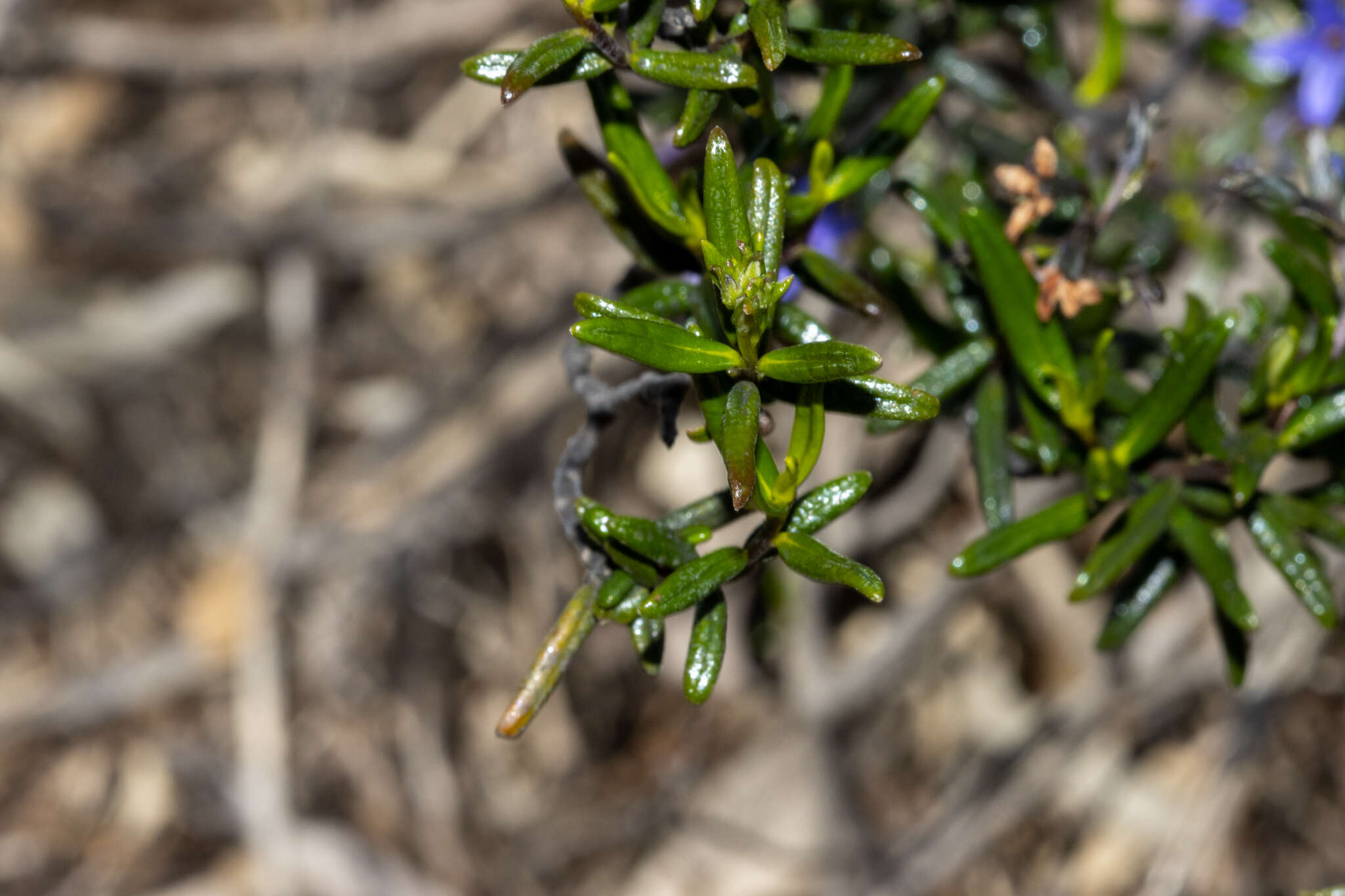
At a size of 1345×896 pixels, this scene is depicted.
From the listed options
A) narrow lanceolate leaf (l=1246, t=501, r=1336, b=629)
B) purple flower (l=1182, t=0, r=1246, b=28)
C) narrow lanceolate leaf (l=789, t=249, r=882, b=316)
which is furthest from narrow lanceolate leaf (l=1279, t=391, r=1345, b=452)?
purple flower (l=1182, t=0, r=1246, b=28)

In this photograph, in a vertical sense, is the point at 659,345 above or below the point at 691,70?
below

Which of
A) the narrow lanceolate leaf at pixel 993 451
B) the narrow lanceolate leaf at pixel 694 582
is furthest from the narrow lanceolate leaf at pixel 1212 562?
the narrow lanceolate leaf at pixel 694 582

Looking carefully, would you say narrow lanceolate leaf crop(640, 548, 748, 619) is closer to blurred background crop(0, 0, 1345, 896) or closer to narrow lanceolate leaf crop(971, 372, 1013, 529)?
narrow lanceolate leaf crop(971, 372, 1013, 529)

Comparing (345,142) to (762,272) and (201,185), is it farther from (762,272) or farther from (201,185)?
(762,272)

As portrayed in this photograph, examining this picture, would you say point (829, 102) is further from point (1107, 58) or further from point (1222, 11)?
point (1222, 11)

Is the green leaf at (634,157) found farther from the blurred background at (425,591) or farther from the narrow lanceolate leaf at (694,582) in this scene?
the blurred background at (425,591)

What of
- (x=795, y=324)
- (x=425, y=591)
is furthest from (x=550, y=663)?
(x=425, y=591)
